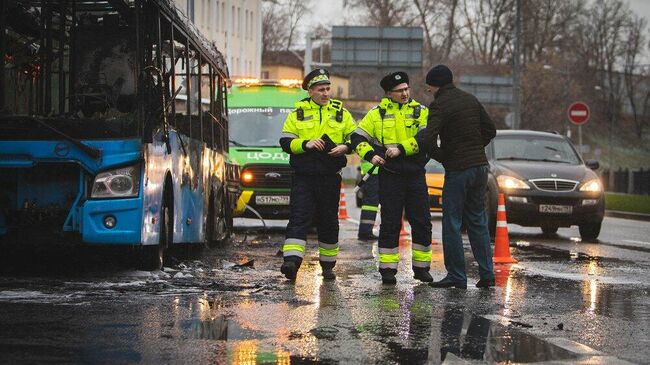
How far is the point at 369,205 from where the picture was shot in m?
19.0

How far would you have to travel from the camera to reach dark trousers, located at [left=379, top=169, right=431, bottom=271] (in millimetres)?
11742

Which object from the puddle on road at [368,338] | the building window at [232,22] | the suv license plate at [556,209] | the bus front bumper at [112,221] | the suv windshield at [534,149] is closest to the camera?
the puddle on road at [368,338]

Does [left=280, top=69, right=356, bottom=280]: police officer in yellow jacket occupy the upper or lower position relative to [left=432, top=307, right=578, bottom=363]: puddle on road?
upper

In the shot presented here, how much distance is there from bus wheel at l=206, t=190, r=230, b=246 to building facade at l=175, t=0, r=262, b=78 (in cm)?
6120

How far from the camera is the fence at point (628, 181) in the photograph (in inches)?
2473

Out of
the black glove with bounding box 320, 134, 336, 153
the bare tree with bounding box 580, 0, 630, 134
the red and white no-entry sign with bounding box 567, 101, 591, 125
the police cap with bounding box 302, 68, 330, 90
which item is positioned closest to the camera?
the black glove with bounding box 320, 134, 336, 153

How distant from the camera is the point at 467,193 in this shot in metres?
11.6

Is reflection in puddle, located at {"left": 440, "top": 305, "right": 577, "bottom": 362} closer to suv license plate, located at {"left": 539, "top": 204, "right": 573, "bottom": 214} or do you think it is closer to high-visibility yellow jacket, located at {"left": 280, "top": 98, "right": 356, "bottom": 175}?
high-visibility yellow jacket, located at {"left": 280, "top": 98, "right": 356, "bottom": 175}

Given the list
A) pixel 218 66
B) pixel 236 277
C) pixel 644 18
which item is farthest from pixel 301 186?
pixel 644 18

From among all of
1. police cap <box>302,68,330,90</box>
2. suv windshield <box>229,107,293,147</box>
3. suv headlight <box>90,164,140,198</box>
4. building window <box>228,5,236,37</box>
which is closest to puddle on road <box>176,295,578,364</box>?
suv headlight <box>90,164,140,198</box>

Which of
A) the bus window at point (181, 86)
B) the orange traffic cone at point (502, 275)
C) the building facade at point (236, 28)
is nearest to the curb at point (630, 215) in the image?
the orange traffic cone at point (502, 275)

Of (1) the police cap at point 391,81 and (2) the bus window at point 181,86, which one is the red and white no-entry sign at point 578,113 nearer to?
(2) the bus window at point 181,86

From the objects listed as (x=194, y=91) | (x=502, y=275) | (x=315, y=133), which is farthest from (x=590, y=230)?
(x=315, y=133)

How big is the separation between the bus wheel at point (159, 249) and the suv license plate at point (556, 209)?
9179 millimetres
